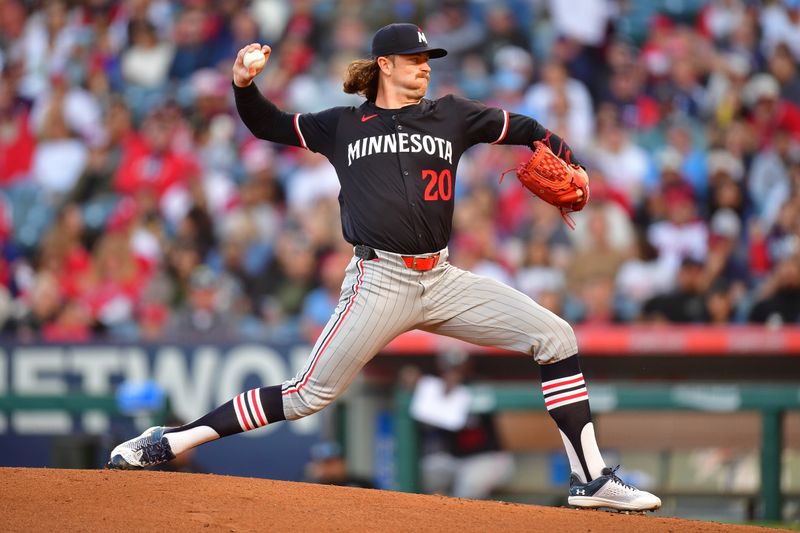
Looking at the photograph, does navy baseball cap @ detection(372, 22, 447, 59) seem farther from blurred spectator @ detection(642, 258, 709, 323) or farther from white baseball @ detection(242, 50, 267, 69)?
blurred spectator @ detection(642, 258, 709, 323)

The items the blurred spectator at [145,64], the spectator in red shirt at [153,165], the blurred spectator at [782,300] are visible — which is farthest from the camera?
the blurred spectator at [145,64]

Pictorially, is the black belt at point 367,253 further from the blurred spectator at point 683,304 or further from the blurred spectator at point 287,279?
the blurred spectator at point 287,279

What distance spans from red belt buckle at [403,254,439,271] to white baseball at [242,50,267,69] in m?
0.95

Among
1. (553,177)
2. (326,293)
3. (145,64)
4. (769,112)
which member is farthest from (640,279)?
(145,64)

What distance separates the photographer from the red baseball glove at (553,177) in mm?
4828

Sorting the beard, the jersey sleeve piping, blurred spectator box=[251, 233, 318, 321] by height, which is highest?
the beard

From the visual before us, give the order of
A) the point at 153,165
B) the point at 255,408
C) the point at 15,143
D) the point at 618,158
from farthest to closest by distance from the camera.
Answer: the point at 15,143, the point at 153,165, the point at 618,158, the point at 255,408

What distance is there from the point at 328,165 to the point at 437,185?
21.0ft

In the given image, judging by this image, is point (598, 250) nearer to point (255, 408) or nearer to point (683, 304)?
point (683, 304)

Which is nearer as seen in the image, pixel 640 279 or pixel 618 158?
pixel 640 279

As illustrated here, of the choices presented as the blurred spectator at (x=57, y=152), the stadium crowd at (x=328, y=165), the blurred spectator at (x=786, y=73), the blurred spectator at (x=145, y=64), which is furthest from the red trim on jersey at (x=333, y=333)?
the blurred spectator at (x=145, y=64)

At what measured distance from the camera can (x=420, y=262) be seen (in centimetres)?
464

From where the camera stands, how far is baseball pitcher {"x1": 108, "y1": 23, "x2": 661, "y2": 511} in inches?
182

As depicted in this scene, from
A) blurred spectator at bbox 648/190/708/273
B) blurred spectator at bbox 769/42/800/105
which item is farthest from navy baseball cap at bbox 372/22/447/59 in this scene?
blurred spectator at bbox 769/42/800/105
